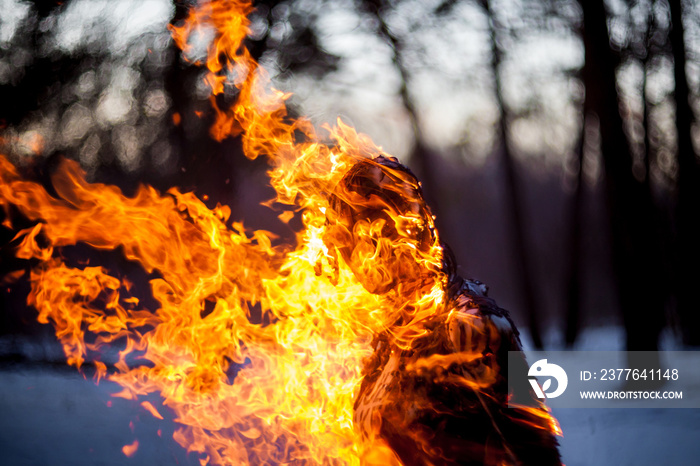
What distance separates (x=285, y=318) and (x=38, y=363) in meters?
8.07

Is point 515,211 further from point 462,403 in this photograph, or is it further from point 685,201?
point 462,403

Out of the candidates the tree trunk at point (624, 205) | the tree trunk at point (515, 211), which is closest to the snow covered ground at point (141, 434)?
the tree trunk at point (624, 205)

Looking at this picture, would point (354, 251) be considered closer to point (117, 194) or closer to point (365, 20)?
point (117, 194)

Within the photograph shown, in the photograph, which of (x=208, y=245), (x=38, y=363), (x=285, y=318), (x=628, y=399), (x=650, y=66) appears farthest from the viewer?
(x=38, y=363)

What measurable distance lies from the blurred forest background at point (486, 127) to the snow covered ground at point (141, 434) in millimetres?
1185

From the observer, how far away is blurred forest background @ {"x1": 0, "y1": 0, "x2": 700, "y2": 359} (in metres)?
6.21

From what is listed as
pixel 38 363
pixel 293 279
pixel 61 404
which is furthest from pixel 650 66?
pixel 38 363

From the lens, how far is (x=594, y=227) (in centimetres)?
728

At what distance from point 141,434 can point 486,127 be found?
6140 mm

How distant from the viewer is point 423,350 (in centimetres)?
155

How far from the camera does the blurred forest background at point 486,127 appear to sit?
621cm
